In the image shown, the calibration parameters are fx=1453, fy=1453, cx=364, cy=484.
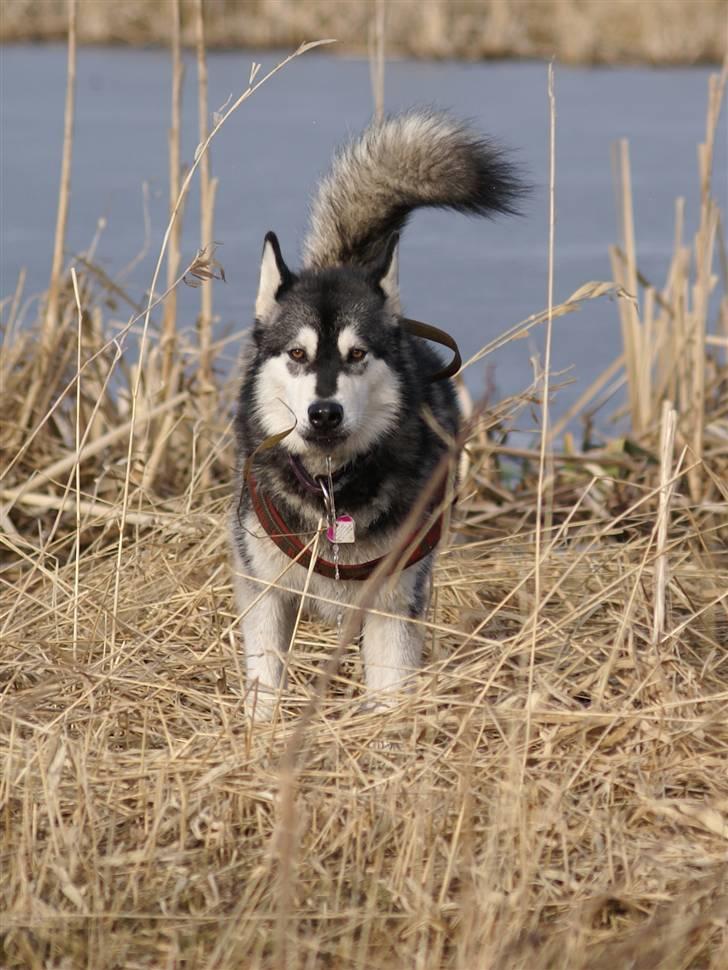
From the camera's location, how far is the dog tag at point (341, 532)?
365 centimetres

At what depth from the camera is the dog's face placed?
3.52m

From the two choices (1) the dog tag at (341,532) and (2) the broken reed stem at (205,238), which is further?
(2) the broken reed stem at (205,238)

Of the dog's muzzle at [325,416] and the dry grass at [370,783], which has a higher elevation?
the dog's muzzle at [325,416]

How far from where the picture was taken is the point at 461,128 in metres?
4.15

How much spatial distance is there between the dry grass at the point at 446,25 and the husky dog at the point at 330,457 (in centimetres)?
1318

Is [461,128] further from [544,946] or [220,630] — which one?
[544,946]

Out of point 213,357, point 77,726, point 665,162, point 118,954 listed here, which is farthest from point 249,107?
point 118,954

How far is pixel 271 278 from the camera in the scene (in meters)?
3.80

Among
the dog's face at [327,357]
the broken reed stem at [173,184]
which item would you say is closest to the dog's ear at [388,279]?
the dog's face at [327,357]

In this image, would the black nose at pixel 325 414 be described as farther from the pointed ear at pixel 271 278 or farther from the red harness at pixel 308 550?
the pointed ear at pixel 271 278

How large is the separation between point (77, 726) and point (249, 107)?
33.2ft

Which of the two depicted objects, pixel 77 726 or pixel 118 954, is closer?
pixel 118 954

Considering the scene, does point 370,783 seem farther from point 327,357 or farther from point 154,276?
point 154,276

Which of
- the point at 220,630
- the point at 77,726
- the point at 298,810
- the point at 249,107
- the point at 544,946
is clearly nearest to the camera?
the point at 544,946
